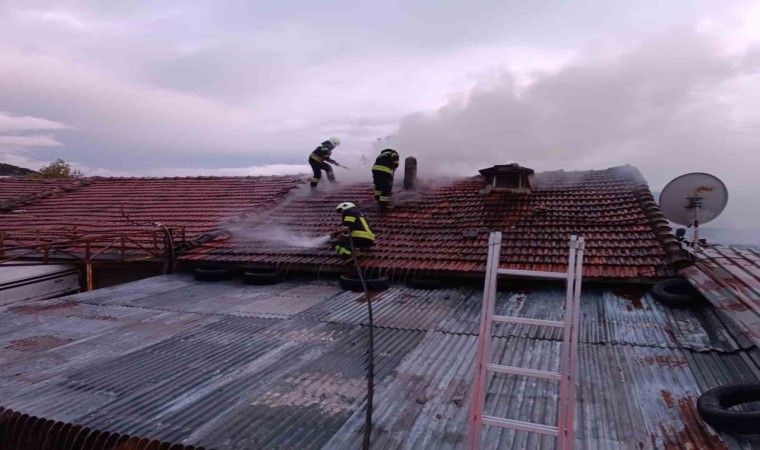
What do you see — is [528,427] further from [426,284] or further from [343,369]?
[426,284]

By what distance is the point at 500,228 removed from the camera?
893 centimetres

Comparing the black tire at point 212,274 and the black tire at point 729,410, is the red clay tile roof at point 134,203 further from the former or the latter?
A: the black tire at point 729,410

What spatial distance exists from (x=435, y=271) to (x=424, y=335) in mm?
2395

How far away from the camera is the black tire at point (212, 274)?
908 centimetres

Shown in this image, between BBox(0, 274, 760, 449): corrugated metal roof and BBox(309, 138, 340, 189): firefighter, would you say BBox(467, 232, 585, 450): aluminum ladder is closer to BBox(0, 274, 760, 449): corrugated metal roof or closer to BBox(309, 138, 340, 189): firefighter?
BBox(0, 274, 760, 449): corrugated metal roof

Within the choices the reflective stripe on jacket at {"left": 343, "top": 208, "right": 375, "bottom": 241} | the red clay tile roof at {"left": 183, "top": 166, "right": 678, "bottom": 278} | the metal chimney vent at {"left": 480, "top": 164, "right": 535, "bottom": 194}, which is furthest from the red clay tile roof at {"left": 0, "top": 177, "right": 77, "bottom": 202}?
the metal chimney vent at {"left": 480, "top": 164, "right": 535, "bottom": 194}

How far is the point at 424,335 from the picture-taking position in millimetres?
5562

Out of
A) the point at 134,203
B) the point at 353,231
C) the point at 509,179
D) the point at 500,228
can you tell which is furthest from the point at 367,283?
the point at 134,203

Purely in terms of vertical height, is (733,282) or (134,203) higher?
(134,203)

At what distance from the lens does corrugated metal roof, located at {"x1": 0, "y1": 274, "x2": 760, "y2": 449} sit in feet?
11.4

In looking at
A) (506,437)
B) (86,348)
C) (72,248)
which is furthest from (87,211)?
(506,437)

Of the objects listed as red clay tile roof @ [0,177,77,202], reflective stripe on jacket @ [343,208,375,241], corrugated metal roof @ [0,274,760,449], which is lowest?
corrugated metal roof @ [0,274,760,449]

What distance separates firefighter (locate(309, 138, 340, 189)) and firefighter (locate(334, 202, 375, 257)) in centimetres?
447

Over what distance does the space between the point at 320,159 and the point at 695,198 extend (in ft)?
29.4
